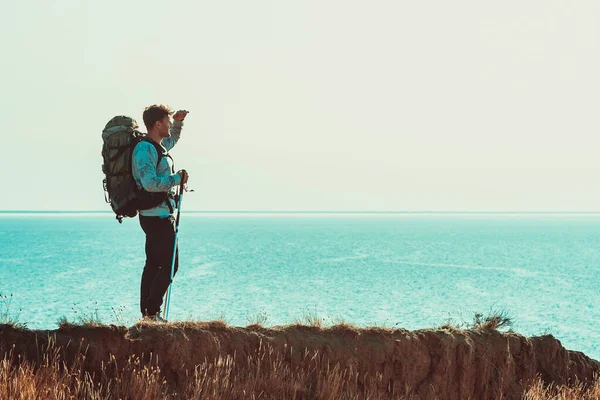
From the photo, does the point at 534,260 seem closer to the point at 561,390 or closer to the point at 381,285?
the point at 381,285

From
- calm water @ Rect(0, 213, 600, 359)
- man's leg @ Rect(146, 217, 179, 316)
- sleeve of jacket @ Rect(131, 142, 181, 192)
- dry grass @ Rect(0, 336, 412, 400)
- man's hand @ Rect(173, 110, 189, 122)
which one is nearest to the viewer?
dry grass @ Rect(0, 336, 412, 400)

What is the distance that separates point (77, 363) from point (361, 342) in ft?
10.9

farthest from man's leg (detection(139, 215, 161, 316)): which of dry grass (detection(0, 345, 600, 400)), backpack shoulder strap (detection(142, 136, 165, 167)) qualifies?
dry grass (detection(0, 345, 600, 400))

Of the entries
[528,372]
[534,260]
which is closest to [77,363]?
[528,372]

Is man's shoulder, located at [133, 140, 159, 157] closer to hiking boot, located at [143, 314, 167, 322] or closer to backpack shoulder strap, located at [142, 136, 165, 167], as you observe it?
backpack shoulder strap, located at [142, 136, 165, 167]

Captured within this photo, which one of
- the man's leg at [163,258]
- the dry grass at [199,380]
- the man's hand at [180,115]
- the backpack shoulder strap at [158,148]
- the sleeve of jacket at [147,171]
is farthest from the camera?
the man's hand at [180,115]

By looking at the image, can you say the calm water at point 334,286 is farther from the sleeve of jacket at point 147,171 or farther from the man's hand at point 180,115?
the sleeve of jacket at point 147,171

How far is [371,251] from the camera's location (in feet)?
312

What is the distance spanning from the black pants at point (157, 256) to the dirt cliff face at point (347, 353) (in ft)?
1.23

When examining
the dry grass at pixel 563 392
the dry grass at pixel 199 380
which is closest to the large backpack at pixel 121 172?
the dry grass at pixel 199 380

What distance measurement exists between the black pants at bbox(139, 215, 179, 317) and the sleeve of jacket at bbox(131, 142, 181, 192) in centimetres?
46

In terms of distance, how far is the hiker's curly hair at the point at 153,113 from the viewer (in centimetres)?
789

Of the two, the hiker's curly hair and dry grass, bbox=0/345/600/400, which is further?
the hiker's curly hair

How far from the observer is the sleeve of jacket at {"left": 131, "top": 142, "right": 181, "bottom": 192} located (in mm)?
7496
